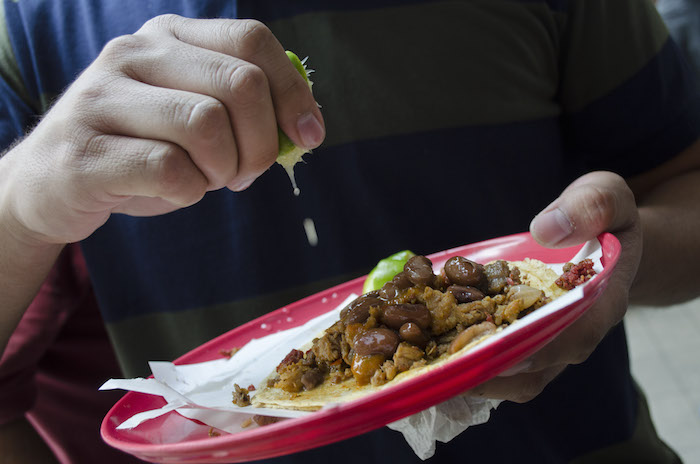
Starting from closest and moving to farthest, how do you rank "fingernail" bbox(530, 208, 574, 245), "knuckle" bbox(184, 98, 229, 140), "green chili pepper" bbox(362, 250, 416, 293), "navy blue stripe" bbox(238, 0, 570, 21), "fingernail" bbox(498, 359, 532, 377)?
"knuckle" bbox(184, 98, 229, 140)
"fingernail" bbox(498, 359, 532, 377)
"fingernail" bbox(530, 208, 574, 245)
"green chili pepper" bbox(362, 250, 416, 293)
"navy blue stripe" bbox(238, 0, 570, 21)

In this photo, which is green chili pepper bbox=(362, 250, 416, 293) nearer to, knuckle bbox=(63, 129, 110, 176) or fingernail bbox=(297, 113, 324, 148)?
fingernail bbox=(297, 113, 324, 148)

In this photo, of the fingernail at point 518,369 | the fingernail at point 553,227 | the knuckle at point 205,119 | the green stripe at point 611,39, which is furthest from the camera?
the green stripe at point 611,39

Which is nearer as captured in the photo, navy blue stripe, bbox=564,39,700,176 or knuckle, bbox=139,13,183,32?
knuckle, bbox=139,13,183,32

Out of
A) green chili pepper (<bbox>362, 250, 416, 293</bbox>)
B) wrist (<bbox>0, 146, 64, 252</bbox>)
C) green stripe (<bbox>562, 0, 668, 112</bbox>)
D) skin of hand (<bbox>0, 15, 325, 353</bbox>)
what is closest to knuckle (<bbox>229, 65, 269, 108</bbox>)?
skin of hand (<bbox>0, 15, 325, 353</bbox>)

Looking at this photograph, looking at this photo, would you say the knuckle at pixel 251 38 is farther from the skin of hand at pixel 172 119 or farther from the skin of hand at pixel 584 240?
the skin of hand at pixel 584 240

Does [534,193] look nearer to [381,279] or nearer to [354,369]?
[381,279]

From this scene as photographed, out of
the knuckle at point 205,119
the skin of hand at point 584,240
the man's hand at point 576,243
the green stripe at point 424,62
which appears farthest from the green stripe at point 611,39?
the knuckle at point 205,119

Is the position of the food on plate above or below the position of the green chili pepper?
above
